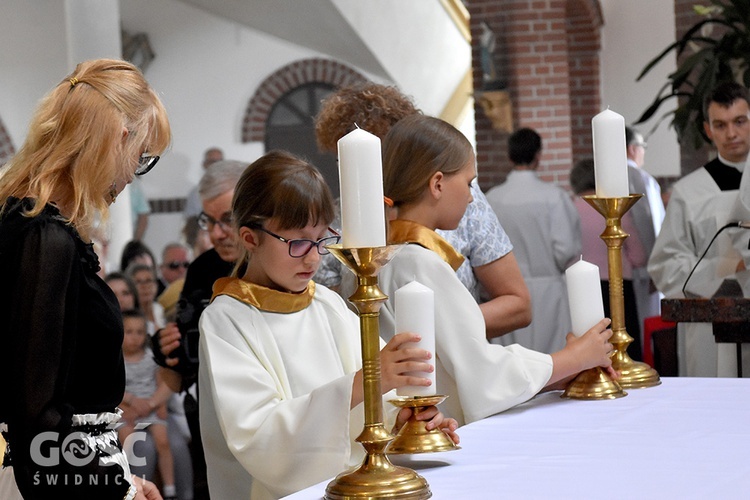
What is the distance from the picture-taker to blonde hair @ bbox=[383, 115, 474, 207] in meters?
2.52

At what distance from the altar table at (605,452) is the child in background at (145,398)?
2672 mm

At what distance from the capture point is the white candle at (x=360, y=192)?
5.24 ft

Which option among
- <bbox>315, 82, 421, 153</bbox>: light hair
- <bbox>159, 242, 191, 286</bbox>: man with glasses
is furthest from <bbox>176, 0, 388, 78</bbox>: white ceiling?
<bbox>315, 82, 421, 153</bbox>: light hair

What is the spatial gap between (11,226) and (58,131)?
7.3 inches

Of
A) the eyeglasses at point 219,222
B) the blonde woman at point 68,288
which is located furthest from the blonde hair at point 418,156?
the eyeglasses at point 219,222

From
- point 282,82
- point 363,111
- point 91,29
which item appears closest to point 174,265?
point 91,29

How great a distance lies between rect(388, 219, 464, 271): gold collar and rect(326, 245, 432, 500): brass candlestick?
2.67 feet

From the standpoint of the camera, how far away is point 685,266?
4.79m

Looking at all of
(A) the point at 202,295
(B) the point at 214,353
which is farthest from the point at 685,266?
(B) the point at 214,353

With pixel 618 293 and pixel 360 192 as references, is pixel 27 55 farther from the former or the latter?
pixel 360 192

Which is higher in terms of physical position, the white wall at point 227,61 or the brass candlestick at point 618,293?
the white wall at point 227,61

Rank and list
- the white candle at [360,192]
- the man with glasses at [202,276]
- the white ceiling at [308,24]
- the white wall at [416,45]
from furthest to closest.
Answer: the white wall at [416,45] → the white ceiling at [308,24] → the man with glasses at [202,276] → the white candle at [360,192]

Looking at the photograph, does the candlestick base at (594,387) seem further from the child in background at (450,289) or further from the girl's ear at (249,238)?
the girl's ear at (249,238)

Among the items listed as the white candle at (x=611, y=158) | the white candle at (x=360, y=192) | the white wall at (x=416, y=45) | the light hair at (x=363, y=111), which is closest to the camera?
the white candle at (x=360, y=192)
